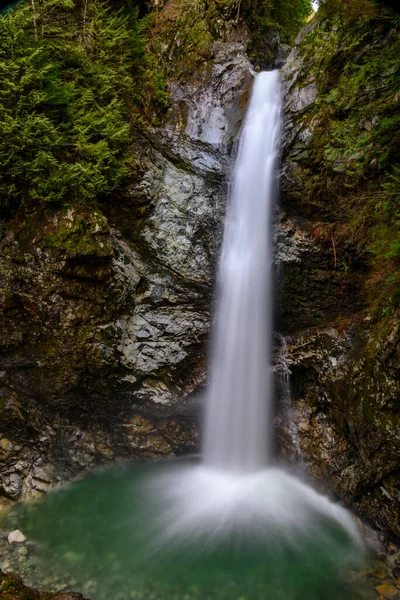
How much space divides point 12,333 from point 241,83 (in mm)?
7939

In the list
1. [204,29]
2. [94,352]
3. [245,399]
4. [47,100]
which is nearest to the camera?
[47,100]

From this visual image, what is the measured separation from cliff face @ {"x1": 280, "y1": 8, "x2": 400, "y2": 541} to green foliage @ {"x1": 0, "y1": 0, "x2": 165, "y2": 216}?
3.71m

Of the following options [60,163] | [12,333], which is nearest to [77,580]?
[12,333]

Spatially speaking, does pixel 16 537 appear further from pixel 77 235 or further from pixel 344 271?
pixel 344 271

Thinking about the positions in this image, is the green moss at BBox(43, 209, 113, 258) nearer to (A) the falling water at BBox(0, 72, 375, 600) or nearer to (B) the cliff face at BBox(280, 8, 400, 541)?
(A) the falling water at BBox(0, 72, 375, 600)

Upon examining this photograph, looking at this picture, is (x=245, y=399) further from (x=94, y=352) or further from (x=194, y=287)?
(x=94, y=352)

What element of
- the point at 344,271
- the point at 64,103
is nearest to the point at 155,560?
the point at 344,271

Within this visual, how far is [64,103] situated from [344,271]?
6.35 m

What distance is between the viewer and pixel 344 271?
22.7ft

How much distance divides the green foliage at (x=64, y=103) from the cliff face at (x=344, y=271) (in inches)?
146

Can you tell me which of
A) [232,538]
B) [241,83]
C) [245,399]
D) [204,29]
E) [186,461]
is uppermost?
[204,29]

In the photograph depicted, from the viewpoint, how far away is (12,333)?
660 centimetres

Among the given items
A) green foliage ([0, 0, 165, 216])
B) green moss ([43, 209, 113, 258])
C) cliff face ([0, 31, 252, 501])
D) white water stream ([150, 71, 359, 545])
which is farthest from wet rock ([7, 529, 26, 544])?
green foliage ([0, 0, 165, 216])

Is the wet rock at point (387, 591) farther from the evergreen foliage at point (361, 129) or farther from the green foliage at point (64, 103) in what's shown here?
the green foliage at point (64, 103)
